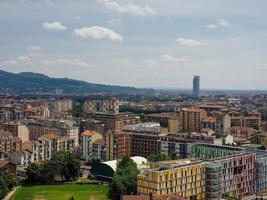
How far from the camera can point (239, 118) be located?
6900 cm

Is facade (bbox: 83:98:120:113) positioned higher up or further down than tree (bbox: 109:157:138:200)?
higher up

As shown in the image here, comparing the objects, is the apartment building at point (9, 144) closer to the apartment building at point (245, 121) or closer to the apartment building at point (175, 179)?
the apartment building at point (175, 179)

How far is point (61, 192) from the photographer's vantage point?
34438 millimetres

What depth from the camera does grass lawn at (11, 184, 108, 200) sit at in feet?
107

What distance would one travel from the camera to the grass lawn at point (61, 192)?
3247 centimetres

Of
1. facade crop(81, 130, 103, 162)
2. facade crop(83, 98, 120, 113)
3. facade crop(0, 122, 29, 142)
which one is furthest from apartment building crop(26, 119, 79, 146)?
facade crop(83, 98, 120, 113)

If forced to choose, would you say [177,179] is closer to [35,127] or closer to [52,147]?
[52,147]

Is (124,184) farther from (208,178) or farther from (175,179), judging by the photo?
(208,178)

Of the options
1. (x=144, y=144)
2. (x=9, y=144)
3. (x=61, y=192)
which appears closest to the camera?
(x=61, y=192)

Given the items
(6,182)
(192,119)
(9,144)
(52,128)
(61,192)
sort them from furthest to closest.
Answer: (192,119) < (52,128) < (9,144) < (61,192) < (6,182)

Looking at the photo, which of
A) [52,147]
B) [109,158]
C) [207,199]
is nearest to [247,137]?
[109,158]

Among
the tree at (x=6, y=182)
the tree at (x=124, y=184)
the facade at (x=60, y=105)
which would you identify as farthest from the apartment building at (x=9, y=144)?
the facade at (x=60, y=105)

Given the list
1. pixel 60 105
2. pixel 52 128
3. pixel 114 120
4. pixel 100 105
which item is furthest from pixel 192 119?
pixel 60 105

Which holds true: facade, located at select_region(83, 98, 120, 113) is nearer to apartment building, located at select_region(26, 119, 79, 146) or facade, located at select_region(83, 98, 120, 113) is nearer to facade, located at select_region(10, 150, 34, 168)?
apartment building, located at select_region(26, 119, 79, 146)
